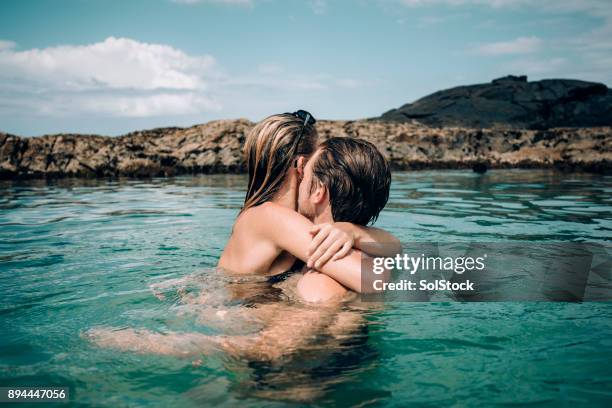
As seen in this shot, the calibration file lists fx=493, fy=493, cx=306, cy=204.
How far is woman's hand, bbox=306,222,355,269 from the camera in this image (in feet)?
9.93

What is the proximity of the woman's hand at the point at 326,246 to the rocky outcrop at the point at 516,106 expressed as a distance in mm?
22773

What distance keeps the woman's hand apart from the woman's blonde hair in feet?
2.23

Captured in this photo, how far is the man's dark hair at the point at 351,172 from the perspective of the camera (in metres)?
3.51

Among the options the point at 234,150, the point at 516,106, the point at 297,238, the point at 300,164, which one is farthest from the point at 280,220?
the point at 516,106

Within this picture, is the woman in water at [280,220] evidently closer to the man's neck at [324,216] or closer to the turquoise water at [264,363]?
the man's neck at [324,216]

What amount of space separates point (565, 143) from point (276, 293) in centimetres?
1711

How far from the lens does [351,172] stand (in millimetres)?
3514

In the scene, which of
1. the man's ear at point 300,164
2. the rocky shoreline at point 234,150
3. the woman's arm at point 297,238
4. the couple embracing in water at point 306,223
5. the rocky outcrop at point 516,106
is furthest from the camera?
the rocky outcrop at point 516,106

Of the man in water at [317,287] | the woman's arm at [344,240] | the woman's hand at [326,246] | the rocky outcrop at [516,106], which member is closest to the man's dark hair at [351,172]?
the man in water at [317,287]

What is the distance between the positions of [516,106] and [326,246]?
94.3 ft

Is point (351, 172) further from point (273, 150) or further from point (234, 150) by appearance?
point (234, 150)

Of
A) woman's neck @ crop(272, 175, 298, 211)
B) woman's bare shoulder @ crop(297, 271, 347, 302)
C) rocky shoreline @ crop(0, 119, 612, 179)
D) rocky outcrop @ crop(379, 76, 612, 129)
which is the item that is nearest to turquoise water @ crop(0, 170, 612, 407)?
woman's bare shoulder @ crop(297, 271, 347, 302)

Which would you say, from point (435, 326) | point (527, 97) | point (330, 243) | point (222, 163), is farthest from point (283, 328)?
point (527, 97)

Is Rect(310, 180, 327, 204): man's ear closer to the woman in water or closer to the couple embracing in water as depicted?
the couple embracing in water
